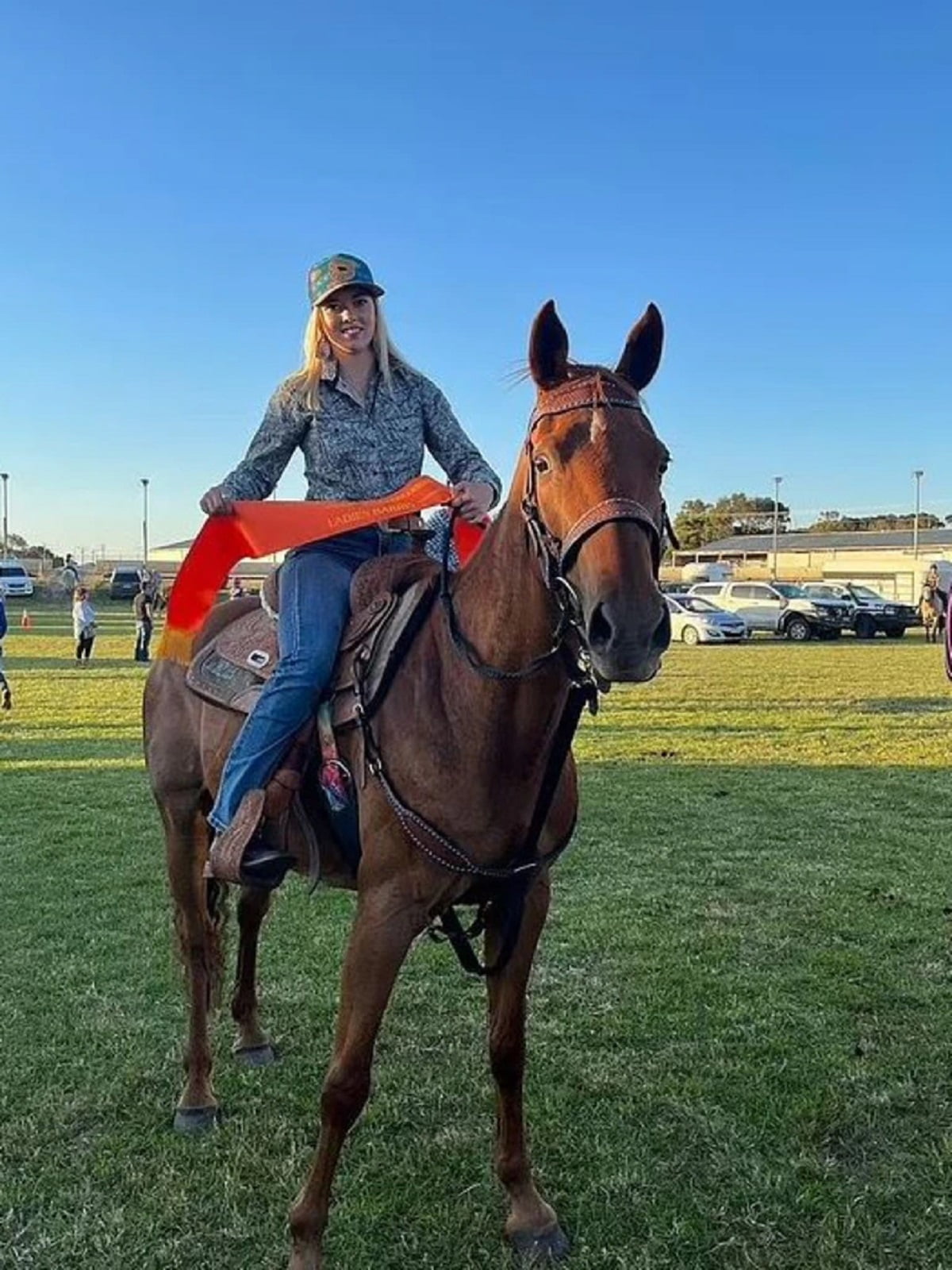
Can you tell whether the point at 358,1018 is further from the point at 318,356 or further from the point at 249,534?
the point at 318,356

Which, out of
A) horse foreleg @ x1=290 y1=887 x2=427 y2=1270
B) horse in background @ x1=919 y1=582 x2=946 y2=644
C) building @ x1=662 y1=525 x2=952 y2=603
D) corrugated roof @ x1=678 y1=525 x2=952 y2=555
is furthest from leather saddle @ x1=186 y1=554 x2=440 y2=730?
corrugated roof @ x1=678 y1=525 x2=952 y2=555

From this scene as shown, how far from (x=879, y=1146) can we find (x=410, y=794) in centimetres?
233

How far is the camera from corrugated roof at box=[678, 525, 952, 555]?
7612 cm

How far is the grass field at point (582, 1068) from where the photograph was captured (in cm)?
→ 331

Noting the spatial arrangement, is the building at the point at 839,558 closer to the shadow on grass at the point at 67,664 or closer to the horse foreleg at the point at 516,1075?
the shadow on grass at the point at 67,664

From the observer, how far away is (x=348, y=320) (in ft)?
11.5

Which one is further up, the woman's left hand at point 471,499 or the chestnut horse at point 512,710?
the woman's left hand at point 471,499

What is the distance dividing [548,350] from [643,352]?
0.27 m

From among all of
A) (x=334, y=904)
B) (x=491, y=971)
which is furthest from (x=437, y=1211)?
(x=334, y=904)

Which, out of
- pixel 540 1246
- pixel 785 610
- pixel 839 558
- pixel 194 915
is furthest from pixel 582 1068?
pixel 839 558

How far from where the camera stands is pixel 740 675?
68.2 feet

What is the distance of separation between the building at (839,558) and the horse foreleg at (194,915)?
4740cm

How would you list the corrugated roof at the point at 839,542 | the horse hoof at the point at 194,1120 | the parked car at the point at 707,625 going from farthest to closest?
the corrugated roof at the point at 839,542, the parked car at the point at 707,625, the horse hoof at the point at 194,1120

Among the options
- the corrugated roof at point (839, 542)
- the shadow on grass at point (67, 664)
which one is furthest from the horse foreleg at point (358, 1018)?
the corrugated roof at point (839, 542)
